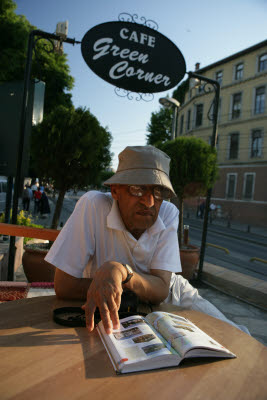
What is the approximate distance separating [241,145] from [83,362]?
30.2 metres

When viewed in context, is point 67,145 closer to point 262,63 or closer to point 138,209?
point 138,209

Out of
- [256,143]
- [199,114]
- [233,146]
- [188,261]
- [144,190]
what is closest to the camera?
[144,190]

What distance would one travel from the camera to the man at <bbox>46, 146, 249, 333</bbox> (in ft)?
5.60

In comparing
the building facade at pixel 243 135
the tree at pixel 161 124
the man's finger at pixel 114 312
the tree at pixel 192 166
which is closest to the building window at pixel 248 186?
the building facade at pixel 243 135

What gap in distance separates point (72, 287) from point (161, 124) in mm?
41820

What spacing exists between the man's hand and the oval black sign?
8.31ft

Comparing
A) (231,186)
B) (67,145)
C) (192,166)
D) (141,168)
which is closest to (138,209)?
(141,168)

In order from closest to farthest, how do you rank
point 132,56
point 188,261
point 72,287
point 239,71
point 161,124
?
1. point 72,287
2. point 132,56
3. point 188,261
4. point 239,71
5. point 161,124

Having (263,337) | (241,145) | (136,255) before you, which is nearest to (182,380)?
(136,255)

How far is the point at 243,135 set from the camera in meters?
28.6

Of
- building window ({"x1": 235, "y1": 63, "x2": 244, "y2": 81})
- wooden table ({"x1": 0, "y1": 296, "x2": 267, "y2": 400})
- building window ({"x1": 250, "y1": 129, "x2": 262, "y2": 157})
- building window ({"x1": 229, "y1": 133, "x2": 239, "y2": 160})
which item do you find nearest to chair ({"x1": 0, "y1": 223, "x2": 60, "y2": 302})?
wooden table ({"x1": 0, "y1": 296, "x2": 267, "y2": 400})

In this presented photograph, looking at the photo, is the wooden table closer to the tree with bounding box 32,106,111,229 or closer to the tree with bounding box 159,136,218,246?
the tree with bounding box 32,106,111,229

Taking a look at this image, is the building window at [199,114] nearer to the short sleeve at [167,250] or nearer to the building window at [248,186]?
the building window at [248,186]

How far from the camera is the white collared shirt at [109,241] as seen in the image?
5.91ft
